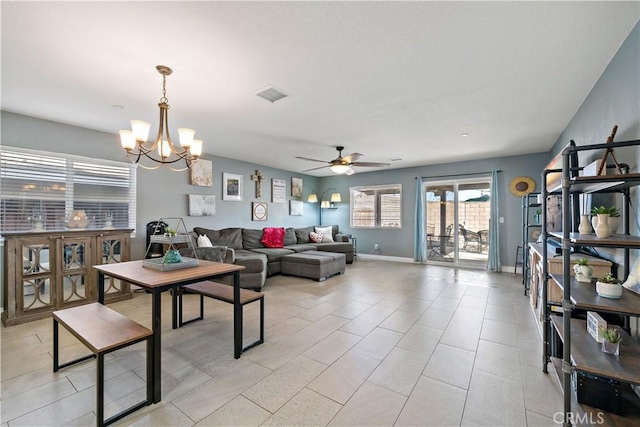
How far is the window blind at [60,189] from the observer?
3336 millimetres

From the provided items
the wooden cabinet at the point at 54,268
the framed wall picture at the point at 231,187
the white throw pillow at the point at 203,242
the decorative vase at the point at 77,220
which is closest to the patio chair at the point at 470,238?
the framed wall picture at the point at 231,187

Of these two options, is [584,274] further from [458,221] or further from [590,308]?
[458,221]

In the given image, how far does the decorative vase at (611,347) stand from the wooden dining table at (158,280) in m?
2.45

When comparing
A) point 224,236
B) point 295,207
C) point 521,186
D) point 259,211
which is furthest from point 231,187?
point 521,186

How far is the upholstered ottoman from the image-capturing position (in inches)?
195

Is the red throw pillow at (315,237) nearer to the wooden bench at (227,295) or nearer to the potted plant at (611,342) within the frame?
the wooden bench at (227,295)

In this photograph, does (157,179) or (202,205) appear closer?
(157,179)

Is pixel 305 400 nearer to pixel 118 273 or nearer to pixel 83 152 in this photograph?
pixel 118 273

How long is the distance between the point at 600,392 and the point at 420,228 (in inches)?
211

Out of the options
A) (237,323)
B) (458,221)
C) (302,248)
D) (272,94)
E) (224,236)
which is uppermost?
(272,94)

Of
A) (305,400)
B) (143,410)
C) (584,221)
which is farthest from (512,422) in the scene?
(143,410)

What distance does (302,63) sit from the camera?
7.45 ft

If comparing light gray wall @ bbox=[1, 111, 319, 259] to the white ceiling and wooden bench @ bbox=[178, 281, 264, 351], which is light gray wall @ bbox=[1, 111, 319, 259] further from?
wooden bench @ bbox=[178, 281, 264, 351]

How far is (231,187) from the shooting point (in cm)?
604
